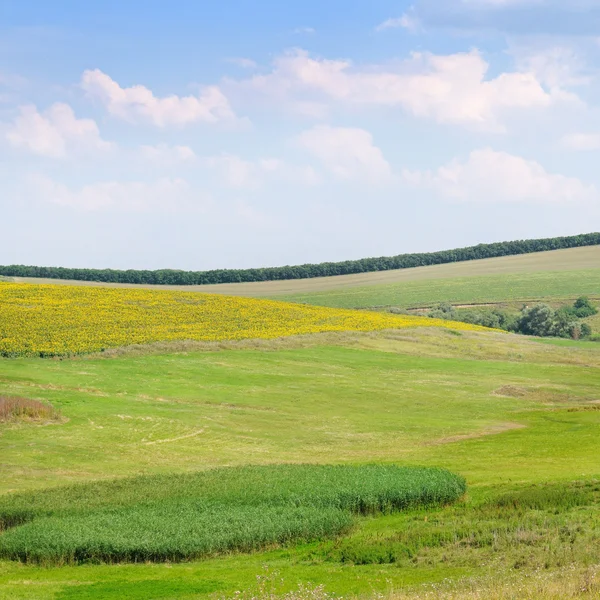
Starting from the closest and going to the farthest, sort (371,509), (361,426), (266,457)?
1. (371,509)
2. (266,457)
3. (361,426)

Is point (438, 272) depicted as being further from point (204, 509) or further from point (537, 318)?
point (204, 509)

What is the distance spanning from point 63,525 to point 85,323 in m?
56.4

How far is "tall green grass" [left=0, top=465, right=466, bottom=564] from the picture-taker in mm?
28812

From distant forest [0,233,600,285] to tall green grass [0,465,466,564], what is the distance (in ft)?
402

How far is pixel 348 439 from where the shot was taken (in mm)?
55625

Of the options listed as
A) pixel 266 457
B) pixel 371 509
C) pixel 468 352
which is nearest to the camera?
pixel 371 509

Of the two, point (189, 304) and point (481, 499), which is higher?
point (189, 304)

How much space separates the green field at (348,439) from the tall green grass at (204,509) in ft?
1.32

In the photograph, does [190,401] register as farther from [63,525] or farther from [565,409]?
[63,525]

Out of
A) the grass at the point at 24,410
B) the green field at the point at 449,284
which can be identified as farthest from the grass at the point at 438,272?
the grass at the point at 24,410

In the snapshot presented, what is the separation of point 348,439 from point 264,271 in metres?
116

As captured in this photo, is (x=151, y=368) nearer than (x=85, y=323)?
Yes

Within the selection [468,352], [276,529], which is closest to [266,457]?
[276,529]

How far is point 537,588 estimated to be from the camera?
2016cm
